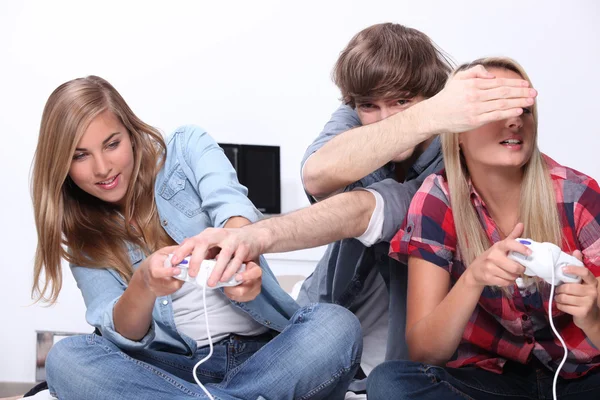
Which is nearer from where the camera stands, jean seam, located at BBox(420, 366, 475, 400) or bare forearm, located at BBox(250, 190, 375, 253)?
jean seam, located at BBox(420, 366, 475, 400)

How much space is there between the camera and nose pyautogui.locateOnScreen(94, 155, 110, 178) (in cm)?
177

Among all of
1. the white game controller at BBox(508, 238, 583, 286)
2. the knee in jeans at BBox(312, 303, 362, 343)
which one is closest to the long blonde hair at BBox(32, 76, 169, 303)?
the knee in jeans at BBox(312, 303, 362, 343)

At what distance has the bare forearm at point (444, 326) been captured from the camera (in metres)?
1.43

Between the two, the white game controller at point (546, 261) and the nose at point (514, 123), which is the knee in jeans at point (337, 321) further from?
the nose at point (514, 123)

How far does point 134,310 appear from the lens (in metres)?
1.54

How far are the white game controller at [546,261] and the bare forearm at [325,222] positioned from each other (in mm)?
469

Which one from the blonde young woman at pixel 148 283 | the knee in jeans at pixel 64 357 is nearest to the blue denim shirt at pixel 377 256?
the blonde young woman at pixel 148 283

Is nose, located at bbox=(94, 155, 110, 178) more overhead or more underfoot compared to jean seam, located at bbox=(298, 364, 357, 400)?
more overhead

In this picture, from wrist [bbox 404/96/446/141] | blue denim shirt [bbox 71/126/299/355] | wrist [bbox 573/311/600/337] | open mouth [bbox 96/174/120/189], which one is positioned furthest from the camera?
open mouth [bbox 96/174/120/189]

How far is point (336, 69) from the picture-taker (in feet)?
7.06

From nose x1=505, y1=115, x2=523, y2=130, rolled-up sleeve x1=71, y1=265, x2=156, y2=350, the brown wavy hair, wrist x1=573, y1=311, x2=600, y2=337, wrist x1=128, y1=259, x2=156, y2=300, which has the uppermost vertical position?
the brown wavy hair

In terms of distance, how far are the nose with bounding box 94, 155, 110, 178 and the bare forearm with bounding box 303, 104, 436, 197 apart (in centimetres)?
48

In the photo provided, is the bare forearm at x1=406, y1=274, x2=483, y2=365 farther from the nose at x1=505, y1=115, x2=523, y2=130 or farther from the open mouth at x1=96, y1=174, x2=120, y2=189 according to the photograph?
the open mouth at x1=96, y1=174, x2=120, y2=189

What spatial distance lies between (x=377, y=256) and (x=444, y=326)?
1.44 feet
